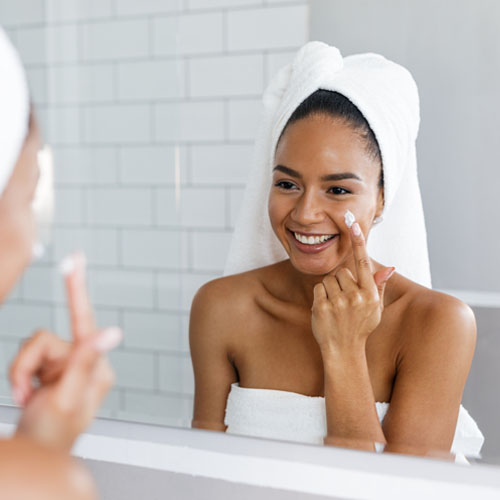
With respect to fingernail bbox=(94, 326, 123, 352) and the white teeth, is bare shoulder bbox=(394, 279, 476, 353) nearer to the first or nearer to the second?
the white teeth

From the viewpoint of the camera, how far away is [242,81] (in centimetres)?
80

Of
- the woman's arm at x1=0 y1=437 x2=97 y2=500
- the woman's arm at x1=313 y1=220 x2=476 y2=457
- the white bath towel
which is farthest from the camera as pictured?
the woman's arm at x1=313 y1=220 x2=476 y2=457

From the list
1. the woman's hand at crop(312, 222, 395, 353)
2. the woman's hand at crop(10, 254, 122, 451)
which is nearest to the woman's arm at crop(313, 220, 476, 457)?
the woman's hand at crop(312, 222, 395, 353)

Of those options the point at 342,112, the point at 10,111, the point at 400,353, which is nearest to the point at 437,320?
the point at 400,353

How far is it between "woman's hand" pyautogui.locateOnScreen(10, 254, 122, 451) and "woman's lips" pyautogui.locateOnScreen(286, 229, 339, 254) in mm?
479

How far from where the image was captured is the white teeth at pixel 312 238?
71 cm

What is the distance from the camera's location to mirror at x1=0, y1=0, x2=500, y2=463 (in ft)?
2.01

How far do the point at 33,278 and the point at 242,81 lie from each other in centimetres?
41

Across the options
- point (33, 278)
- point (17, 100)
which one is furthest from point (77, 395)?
point (33, 278)

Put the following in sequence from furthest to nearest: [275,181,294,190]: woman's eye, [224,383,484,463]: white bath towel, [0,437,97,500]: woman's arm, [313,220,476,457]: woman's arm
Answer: [275,181,294,190]: woman's eye < [313,220,476,457]: woman's arm < [224,383,484,463]: white bath towel < [0,437,97,500]: woman's arm

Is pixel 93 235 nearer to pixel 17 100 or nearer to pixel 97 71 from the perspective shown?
pixel 97 71

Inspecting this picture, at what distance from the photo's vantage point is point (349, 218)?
0.69 metres

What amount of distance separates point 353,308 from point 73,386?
0.47 meters

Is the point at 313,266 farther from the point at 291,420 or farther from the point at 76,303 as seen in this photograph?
the point at 76,303
